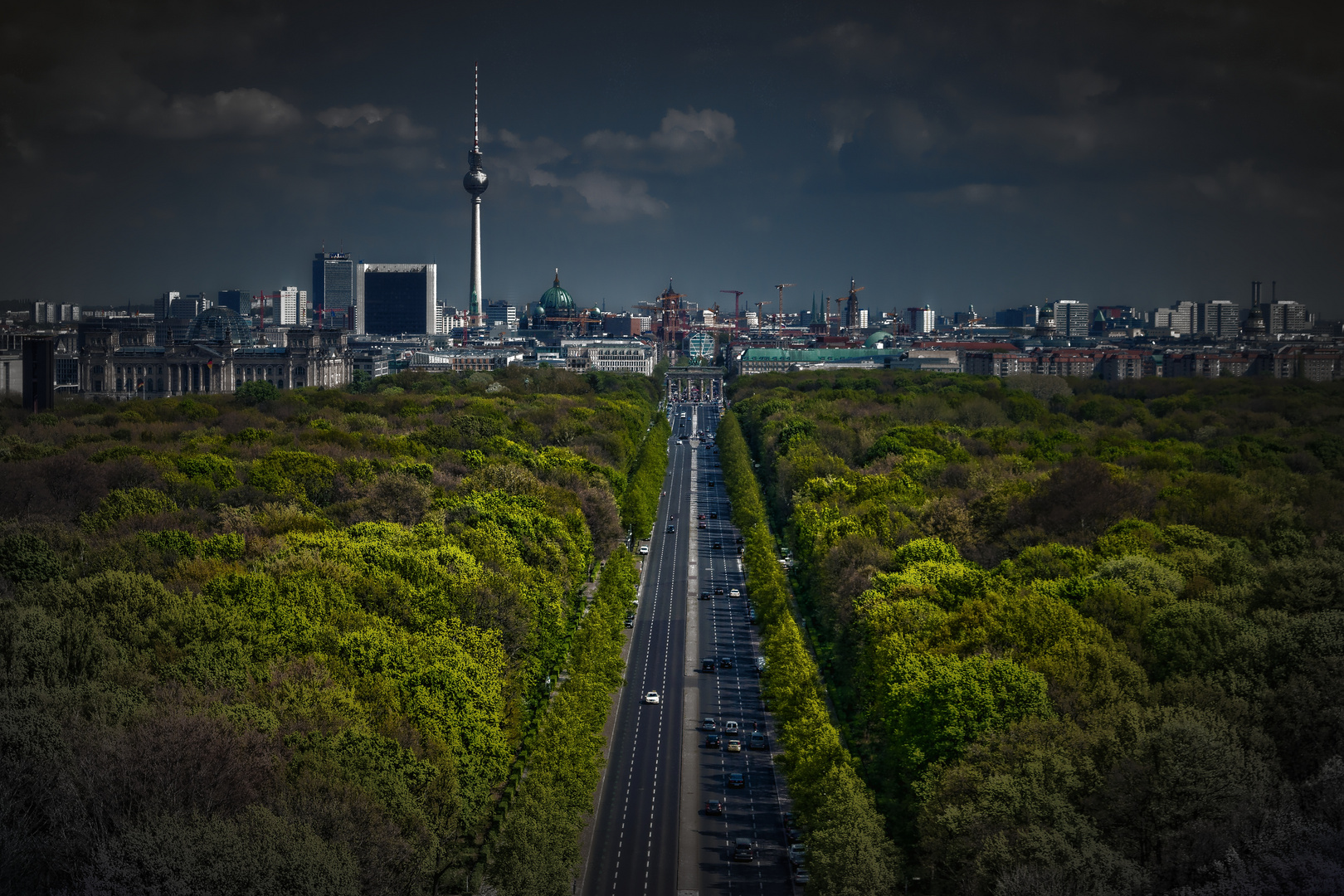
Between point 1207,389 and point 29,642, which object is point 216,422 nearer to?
point 29,642

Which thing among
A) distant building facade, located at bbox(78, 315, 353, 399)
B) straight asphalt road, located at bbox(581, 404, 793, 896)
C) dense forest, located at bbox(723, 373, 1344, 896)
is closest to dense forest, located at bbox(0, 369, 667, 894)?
straight asphalt road, located at bbox(581, 404, 793, 896)

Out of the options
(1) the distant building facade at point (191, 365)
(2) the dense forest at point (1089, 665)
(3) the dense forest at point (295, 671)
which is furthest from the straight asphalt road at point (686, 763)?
(1) the distant building facade at point (191, 365)

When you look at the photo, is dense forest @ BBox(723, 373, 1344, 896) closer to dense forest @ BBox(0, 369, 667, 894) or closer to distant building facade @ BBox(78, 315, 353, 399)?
dense forest @ BBox(0, 369, 667, 894)

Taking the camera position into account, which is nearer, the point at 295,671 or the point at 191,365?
the point at 295,671

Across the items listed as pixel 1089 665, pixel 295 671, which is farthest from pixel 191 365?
pixel 1089 665

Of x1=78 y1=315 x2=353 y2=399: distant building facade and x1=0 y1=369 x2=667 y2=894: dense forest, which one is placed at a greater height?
x1=78 y1=315 x2=353 y2=399: distant building facade

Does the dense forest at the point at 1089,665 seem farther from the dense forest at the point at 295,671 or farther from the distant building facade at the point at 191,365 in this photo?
the distant building facade at the point at 191,365

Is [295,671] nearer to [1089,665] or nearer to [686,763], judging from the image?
[686,763]
